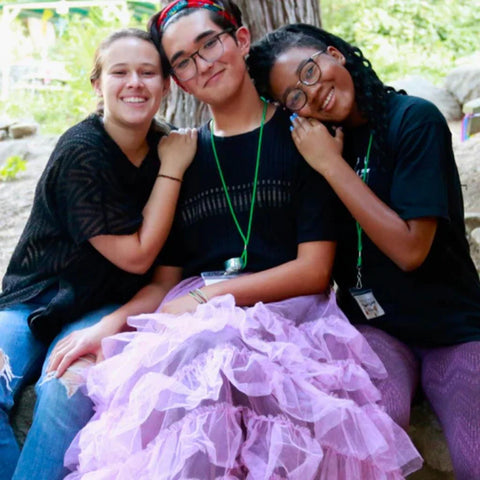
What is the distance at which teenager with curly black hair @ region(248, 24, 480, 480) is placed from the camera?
191 cm

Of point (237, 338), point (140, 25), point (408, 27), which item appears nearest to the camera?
point (237, 338)

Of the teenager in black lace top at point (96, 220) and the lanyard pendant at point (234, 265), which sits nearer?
the teenager in black lace top at point (96, 220)

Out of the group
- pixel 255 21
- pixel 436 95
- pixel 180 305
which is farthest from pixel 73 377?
pixel 436 95

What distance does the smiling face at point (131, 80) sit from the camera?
2145 millimetres

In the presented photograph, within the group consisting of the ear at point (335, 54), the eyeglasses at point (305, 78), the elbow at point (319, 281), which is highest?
the ear at point (335, 54)

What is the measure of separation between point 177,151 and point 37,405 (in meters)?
0.95

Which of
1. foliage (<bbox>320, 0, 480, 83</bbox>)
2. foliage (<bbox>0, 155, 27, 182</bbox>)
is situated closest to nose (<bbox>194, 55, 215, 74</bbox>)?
foliage (<bbox>0, 155, 27, 182</bbox>)

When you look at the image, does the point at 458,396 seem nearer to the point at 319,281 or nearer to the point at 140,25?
the point at 319,281

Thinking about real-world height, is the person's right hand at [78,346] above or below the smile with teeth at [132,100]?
below

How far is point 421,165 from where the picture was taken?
1.92m

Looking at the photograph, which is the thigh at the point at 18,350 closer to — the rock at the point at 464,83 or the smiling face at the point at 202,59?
the smiling face at the point at 202,59

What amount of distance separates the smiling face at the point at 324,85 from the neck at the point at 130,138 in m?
0.51

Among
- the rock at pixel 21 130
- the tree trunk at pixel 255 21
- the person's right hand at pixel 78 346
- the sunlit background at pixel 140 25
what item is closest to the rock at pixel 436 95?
the sunlit background at pixel 140 25

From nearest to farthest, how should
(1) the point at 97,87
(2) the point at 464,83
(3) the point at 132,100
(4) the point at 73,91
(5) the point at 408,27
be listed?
1. (3) the point at 132,100
2. (1) the point at 97,87
3. (2) the point at 464,83
4. (4) the point at 73,91
5. (5) the point at 408,27
